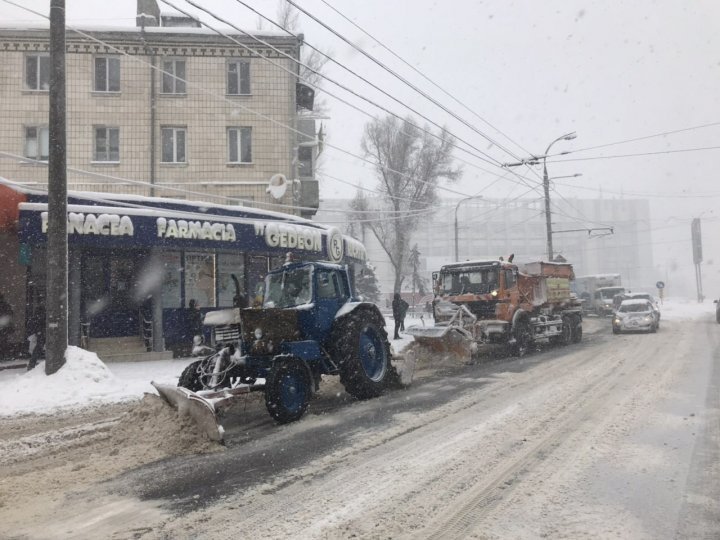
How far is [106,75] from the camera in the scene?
75.3ft

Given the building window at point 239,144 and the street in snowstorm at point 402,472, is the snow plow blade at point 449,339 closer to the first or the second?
the street in snowstorm at point 402,472

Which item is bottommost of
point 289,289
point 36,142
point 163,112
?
point 289,289

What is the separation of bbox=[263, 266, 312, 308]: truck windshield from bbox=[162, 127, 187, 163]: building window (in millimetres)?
16469

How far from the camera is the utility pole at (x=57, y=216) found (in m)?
10.3

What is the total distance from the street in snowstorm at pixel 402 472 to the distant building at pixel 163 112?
51.0 ft

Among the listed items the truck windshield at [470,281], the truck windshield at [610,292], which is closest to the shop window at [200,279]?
the truck windshield at [470,281]

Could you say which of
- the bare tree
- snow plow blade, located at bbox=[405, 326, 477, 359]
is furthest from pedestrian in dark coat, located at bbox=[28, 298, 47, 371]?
the bare tree

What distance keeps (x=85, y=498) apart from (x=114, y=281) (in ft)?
40.9

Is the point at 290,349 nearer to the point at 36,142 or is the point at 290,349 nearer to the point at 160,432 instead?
the point at 160,432

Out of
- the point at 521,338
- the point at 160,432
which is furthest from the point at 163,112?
the point at 160,432

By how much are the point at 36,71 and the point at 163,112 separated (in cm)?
532

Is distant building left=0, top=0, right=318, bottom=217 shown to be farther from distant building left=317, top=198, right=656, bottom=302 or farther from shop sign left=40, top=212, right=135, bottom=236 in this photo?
distant building left=317, top=198, right=656, bottom=302

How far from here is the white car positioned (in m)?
21.7

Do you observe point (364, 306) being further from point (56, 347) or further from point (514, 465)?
point (56, 347)
